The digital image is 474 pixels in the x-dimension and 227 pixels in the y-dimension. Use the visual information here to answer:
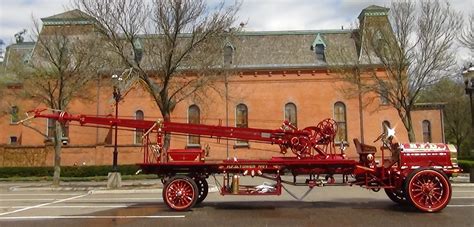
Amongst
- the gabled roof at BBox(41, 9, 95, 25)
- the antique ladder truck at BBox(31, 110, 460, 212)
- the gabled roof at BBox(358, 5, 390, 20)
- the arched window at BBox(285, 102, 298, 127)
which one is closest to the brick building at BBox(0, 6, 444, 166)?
the arched window at BBox(285, 102, 298, 127)

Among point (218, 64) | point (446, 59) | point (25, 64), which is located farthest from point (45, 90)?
point (446, 59)

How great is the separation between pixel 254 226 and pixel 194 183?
3186 mm

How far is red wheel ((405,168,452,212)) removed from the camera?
11.9 m

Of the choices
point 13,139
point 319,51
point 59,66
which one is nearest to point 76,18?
point 59,66

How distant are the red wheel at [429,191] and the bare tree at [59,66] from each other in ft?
61.5

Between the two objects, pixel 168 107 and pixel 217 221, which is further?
pixel 168 107

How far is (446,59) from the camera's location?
26.5 meters

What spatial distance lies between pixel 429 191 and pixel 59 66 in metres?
21.4

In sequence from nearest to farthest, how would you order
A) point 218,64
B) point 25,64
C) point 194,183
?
point 194,183 → point 218,64 → point 25,64

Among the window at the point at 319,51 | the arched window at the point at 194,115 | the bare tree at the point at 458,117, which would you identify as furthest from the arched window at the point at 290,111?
the bare tree at the point at 458,117

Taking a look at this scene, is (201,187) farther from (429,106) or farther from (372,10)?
(429,106)

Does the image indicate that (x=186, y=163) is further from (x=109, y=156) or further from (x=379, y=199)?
(x=109, y=156)

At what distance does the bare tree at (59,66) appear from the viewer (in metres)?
26.0

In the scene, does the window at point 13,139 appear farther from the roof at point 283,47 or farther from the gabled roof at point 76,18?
the roof at point 283,47
